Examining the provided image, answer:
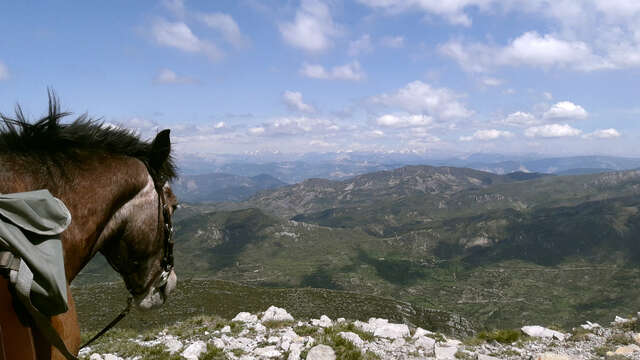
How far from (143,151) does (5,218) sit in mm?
1955

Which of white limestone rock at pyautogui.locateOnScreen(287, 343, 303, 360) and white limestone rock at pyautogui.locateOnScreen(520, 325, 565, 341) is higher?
white limestone rock at pyautogui.locateOnScreen(287, 343, 303, 360)

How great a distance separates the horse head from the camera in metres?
4.36

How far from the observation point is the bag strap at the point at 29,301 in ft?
8.63

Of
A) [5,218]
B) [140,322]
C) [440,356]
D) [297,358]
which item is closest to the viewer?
[5,218]

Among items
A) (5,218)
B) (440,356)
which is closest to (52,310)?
(5,218)

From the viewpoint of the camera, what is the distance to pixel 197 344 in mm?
10844

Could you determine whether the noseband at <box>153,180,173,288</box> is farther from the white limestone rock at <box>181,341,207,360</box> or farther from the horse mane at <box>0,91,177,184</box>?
the white limestone rock at <box>181,341,207,360</box>

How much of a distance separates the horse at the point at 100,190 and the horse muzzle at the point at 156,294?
12 mm

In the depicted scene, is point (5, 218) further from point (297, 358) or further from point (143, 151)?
point (297, 358)

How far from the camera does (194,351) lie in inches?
412

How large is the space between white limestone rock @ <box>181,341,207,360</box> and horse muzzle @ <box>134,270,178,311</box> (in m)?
6.23

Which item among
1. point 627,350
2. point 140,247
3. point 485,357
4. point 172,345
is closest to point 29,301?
point 140,247

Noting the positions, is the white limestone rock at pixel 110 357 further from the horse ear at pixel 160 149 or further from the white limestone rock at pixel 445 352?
the white limestone rock at pixel 445 352

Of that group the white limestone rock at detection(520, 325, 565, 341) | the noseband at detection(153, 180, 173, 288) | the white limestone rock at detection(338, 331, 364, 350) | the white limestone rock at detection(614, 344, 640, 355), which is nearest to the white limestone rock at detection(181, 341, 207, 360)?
the white limestone rock at detection(338, 331, 364, 350)
